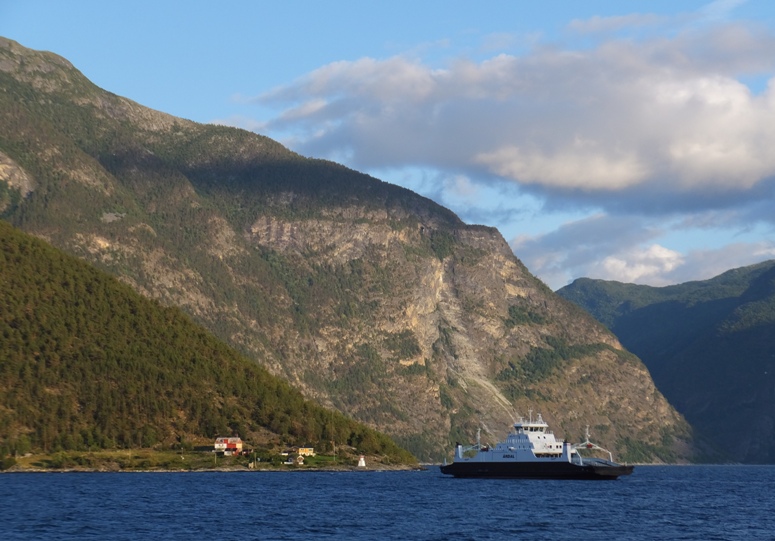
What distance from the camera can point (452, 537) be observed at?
145750 mm

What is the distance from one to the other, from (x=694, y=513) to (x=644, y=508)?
10.1m

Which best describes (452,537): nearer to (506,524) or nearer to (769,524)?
(506,524)

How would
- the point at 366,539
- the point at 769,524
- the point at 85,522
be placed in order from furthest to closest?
the point at 769,524 < the point at 85,522 < the point at 366,539

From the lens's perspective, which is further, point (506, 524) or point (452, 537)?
point (506, 524)

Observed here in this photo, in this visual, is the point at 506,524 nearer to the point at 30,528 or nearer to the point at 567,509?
the point at 567,509

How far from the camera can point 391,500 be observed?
200 m

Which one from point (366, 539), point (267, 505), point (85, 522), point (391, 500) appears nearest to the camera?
point (366, 539)

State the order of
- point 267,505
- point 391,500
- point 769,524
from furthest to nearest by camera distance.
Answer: point 391,500 → point 267,505 → point 769,524

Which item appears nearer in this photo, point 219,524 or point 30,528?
point 30,528

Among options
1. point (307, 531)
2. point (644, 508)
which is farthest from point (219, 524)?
point (644, 508)

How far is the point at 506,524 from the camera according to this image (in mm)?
161125

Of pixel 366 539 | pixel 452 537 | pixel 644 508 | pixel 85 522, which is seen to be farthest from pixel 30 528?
pixel 644 508

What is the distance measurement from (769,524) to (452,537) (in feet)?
161

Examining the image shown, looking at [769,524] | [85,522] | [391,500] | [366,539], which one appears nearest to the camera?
[366,539]
